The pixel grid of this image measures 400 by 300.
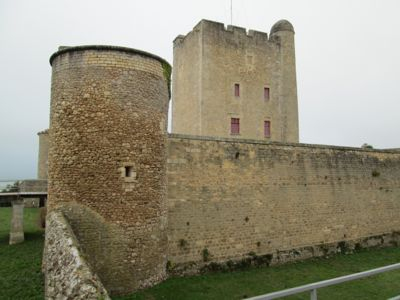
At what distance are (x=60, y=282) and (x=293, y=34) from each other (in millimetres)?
20450

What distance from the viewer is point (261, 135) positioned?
19.6 m

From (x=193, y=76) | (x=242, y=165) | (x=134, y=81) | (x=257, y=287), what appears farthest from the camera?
(x=193, y=76)

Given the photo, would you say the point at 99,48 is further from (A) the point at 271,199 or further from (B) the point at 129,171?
(A) the point at 271,199

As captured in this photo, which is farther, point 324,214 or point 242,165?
point 324,214

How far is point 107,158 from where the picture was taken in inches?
314

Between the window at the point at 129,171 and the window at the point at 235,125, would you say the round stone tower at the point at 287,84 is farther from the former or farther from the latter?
the window at the point at 129,171

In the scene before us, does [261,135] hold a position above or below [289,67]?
below

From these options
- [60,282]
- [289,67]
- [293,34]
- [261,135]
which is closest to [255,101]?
[261,135]

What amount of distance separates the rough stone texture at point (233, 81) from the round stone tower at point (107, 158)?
9.73 m

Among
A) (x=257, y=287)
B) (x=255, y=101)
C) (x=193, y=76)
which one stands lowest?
(x=257, y=287)

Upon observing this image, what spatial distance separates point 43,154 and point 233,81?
1660 centimetres

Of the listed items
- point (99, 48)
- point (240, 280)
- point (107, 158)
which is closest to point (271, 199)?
point (240, 280)

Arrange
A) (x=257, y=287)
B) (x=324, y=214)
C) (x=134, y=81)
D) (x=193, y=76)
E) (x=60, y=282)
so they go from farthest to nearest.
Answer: (x=193, y=76), (x=324, y=214), (x=257, y=287), (x=134, y=81), (x=60, y=282)

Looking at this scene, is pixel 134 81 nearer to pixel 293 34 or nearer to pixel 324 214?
pixel 324 214
